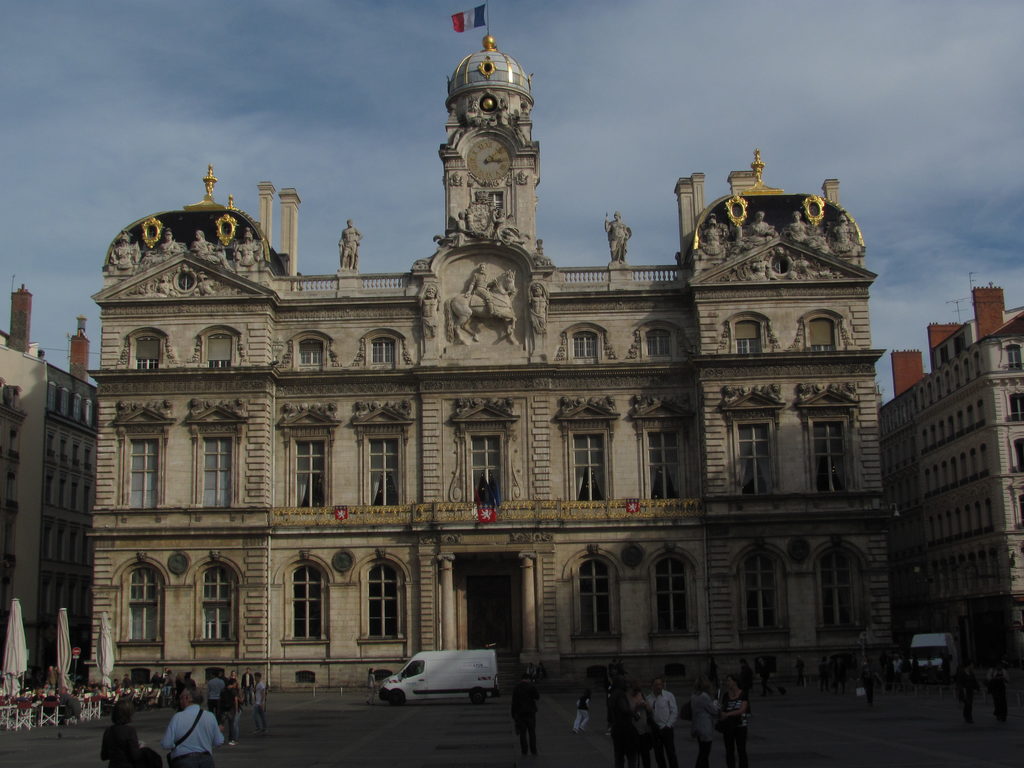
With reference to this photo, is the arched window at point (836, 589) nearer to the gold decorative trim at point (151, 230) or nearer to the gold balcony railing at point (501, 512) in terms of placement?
the gold balcony railing at point (501, 512)

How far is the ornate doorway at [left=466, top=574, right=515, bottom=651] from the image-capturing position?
56.7 metres

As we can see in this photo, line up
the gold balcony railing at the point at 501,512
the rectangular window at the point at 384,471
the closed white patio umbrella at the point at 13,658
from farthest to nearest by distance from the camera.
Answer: the rectangular window at the point at 384,471, the gold balcony railing at the point at 501,512, the closed white patio umbrella at the point at 13,658

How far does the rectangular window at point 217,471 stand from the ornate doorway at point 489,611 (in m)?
11.8

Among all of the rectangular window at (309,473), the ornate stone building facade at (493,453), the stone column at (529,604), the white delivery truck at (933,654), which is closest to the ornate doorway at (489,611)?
the ornate stone building facade at (493,453)

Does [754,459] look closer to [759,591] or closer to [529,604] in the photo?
[759,591]

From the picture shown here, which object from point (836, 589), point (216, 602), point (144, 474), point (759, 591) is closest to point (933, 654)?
point (836, 589)

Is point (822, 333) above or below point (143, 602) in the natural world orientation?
above

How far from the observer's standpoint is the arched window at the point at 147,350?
58344mm

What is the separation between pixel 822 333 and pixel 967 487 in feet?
70.2

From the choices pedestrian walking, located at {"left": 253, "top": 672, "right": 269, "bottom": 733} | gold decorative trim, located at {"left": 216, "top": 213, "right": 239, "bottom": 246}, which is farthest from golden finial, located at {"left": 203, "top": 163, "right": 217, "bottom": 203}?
pedestrian walking, located at {"left": 253, "top": 672, "right": 269, "bottom": 733}

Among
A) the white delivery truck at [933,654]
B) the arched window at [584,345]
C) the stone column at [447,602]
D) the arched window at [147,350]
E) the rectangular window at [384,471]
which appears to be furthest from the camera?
the arched window at [584,345]

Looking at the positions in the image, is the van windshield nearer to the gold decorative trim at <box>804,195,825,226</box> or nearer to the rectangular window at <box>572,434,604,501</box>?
the rectangular window at <box>572,434,604,501</box>

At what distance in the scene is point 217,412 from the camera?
57.0m

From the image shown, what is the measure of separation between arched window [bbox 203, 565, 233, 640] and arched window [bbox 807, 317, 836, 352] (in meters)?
28.9
